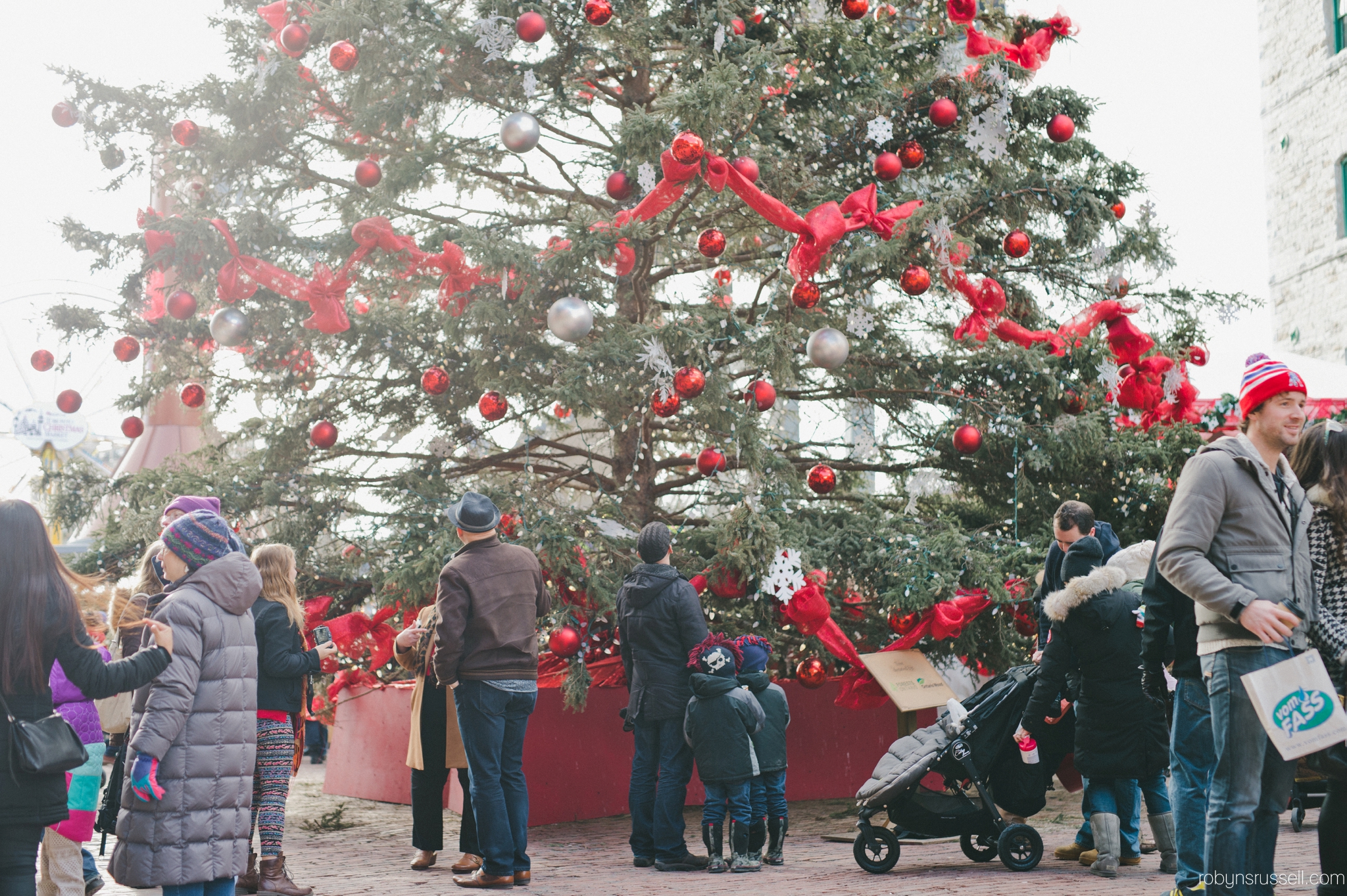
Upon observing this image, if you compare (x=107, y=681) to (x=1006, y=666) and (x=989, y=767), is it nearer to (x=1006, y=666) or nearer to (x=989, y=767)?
(x=989, y=767)

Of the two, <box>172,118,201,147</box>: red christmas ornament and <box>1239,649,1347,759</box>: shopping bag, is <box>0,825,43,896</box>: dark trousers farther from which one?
<box>172,118,201,147</box>: red christmas ornament

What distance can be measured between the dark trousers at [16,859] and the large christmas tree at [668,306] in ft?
12.5

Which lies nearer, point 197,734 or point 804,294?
point 197,734

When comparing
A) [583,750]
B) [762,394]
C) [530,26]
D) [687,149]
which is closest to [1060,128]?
[762,394]

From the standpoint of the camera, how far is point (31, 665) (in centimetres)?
345

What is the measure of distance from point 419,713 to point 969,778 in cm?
322

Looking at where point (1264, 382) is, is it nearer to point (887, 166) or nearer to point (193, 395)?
point (887, 166)

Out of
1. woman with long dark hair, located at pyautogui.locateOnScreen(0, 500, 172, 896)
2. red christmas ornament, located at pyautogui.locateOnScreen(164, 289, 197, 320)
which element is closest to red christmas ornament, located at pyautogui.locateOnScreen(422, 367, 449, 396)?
red christmas ornament, located at pyautogui.locateOnScreen(164, 289, 197, 320)

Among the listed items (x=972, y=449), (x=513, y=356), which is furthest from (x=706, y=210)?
(x=972, y=449)

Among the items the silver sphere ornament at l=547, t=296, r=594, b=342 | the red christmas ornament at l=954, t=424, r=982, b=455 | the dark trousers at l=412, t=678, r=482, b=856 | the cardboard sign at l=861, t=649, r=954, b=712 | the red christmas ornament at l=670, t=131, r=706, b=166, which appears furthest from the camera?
the red christmas ornament at l=954, t=424, r=982, b=455

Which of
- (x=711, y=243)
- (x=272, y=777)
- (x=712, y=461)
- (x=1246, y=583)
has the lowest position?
(x=272, y=777)

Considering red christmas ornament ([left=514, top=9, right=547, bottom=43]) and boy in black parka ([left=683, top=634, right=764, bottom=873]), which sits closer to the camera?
boy in black parka ([left=683, top=634, right=764, bottom=873])

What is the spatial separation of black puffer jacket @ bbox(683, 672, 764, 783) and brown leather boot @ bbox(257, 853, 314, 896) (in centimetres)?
221

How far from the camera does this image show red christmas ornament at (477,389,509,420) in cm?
783
